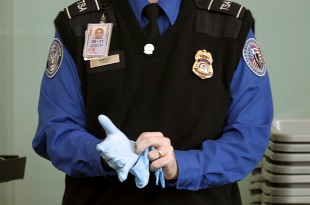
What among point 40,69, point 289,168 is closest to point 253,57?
point 289,168

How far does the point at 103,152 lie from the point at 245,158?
0.86 ft

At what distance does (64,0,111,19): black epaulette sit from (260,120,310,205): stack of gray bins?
2.08ft

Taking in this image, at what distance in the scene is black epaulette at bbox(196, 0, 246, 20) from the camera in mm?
1112

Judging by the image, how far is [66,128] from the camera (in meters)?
1.05

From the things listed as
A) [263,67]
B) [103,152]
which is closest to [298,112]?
[263,67]

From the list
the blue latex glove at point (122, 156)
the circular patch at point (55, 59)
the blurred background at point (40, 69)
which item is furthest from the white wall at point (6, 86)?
the blue latex glove at point (122, 156)

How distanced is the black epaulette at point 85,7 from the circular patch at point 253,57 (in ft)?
0.86

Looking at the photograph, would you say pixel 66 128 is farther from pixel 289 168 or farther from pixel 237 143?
pixel 289 168

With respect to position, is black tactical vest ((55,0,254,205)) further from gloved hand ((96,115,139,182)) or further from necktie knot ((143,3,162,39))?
gloved hand ((96,115,139,182))

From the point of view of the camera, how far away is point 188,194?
1.03 meters

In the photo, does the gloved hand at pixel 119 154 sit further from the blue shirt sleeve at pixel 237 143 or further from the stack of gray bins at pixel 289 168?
the stack of gray bins at pixel 289 168

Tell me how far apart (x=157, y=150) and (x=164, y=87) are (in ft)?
0.53

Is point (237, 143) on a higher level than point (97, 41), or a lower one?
lower

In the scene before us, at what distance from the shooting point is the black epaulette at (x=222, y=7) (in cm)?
111
